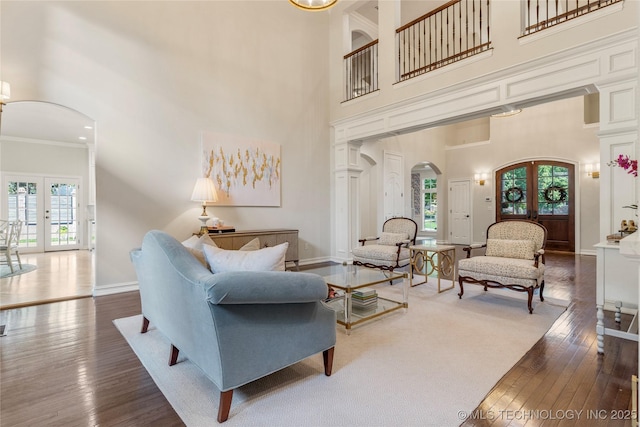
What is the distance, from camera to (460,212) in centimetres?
959

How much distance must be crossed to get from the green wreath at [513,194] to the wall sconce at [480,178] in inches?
27.3

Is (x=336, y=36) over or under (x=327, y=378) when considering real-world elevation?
over

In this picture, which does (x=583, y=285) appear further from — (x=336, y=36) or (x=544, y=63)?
(x=336, y=36)

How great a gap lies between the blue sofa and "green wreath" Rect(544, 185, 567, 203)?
28.1 ft

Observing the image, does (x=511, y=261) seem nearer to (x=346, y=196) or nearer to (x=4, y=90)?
(x=346, y=196)

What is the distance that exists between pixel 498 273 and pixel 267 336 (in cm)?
287

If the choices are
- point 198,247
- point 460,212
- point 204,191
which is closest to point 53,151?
point 204,191

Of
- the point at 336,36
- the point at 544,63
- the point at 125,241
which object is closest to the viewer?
the point at 544,63

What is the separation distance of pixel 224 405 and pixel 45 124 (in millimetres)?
7868

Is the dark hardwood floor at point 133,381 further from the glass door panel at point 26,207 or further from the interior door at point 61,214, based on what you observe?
the interior door at point 61,214

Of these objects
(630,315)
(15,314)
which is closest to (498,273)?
(630,315)

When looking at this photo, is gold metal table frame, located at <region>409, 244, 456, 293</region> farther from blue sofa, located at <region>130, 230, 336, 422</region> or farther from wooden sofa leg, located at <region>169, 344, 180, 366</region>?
wooden sofa leg, located at <region>169, 344, 180, 366</region>

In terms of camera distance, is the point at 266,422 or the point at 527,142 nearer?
the point at 266,422

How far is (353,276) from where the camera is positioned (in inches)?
126
